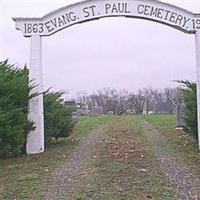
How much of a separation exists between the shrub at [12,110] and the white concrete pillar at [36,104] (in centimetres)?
19

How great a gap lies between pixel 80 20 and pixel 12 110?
2936 mm

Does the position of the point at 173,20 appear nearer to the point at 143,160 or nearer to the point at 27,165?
the point at 143,160

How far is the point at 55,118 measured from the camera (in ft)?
46.4

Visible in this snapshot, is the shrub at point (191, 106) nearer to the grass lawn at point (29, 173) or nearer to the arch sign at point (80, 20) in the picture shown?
the arch sign at point (80, 20)

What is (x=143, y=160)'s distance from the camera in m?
10.6

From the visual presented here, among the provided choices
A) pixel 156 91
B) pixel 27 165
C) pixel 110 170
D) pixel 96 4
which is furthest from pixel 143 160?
pixel 156 91

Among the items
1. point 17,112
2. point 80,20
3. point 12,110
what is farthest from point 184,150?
point 12,110

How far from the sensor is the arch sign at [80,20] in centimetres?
1225

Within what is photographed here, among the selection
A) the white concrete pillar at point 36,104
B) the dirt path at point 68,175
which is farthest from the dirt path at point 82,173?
the white concrete pillar at point 36,104

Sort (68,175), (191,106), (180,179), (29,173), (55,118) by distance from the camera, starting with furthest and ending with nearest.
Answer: (55,118)
(191,106)
(29,173)
(68,175)
(180,179)

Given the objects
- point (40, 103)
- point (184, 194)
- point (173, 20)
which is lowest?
point (184, 194)

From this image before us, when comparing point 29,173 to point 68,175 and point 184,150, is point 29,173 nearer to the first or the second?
point 68,175

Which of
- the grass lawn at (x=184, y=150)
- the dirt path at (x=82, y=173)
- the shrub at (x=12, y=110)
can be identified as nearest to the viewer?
the dirt path at (x=82, y=173)

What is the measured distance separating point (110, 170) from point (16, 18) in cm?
500
